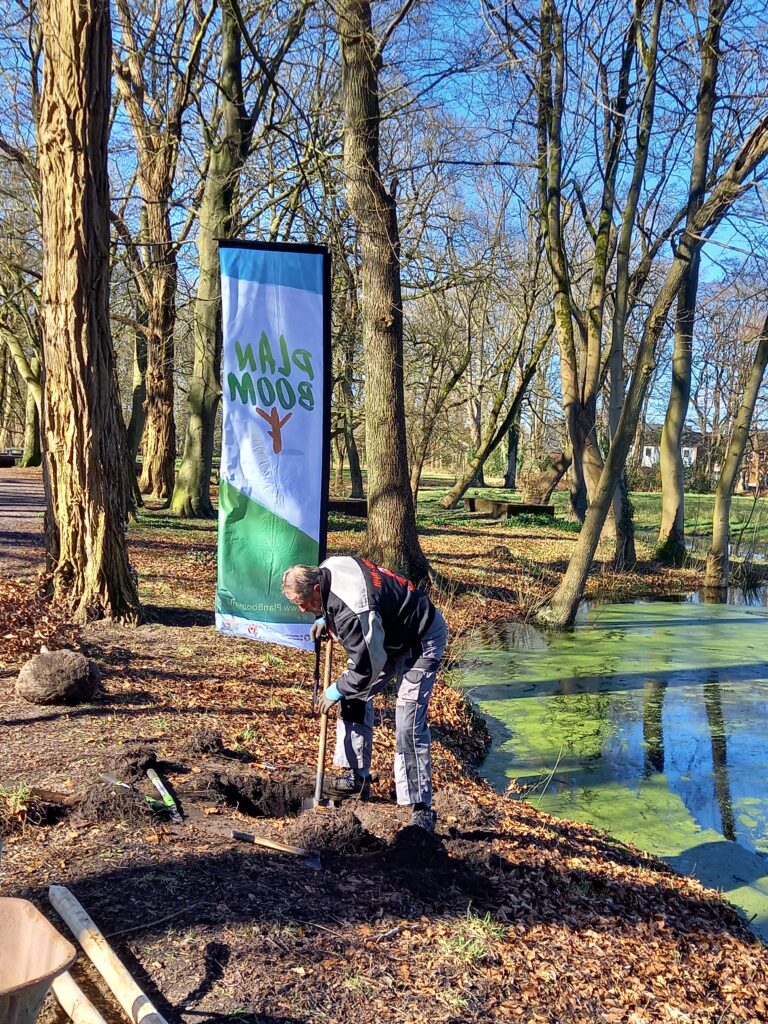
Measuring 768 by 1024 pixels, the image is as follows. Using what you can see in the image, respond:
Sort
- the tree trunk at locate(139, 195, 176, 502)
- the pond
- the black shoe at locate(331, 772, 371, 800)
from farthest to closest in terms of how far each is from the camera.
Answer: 1. the tree trunk at locate(139, 195, 176, 502)
2. the pond
3. the black shoe at locate(331, 772, 371, 800)

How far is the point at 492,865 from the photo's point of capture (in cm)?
496

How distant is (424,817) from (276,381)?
3.98m

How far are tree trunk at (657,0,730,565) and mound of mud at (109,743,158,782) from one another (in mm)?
10931

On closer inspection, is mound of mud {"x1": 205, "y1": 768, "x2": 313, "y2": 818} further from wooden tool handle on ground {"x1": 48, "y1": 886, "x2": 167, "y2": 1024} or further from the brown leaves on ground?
wooden tool handle on ground {"x1": 48, "y1": 886, "x2": 167, "y2": 1024}

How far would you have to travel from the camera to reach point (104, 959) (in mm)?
3176

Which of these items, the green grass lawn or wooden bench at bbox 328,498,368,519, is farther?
the green grass lawn

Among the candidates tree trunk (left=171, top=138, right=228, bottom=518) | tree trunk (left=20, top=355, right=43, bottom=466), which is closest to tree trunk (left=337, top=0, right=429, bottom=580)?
tree trunk (left=171, top=138, right=228, bottom=518)

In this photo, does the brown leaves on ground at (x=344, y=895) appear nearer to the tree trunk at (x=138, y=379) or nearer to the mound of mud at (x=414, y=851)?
the mound of mud at (x=414, y=851)

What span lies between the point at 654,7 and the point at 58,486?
10.4 metres

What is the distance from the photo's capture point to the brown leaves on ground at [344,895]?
3.59 metres

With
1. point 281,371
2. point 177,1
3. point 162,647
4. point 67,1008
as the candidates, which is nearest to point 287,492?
point 281,371

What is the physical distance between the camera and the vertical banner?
24.8ft

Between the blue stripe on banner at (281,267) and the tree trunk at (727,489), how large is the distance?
41.7 ft

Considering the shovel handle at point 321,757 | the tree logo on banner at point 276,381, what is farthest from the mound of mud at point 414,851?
the tree logo on banner at point 276,381
